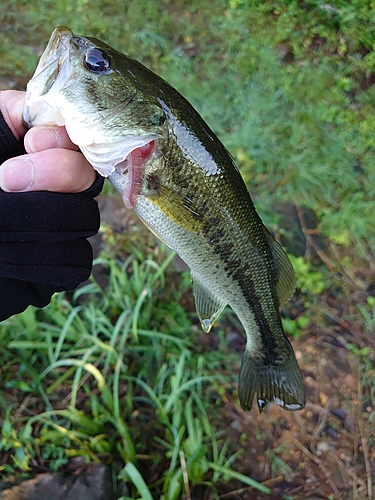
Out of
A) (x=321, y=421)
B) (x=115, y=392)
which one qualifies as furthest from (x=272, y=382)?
(x=321, y=421)

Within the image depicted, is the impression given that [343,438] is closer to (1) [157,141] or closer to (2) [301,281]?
(2) [301,281]

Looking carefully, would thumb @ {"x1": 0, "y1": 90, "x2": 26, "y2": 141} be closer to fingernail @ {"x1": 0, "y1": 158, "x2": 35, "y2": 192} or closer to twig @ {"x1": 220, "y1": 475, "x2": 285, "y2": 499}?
fingernail @ {"x1": 0, "y1": 158, "x2": 35, "y2": 192}

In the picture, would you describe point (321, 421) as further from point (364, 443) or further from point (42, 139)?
point (42, 139)

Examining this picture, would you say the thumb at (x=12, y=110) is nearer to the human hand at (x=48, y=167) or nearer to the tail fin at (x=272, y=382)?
the human hand at (x=48, y=167)

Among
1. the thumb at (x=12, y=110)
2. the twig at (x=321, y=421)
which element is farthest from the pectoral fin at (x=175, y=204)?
the twig at (x=321, y=421)

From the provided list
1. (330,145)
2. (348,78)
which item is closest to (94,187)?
(330,145)

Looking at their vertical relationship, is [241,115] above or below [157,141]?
below
